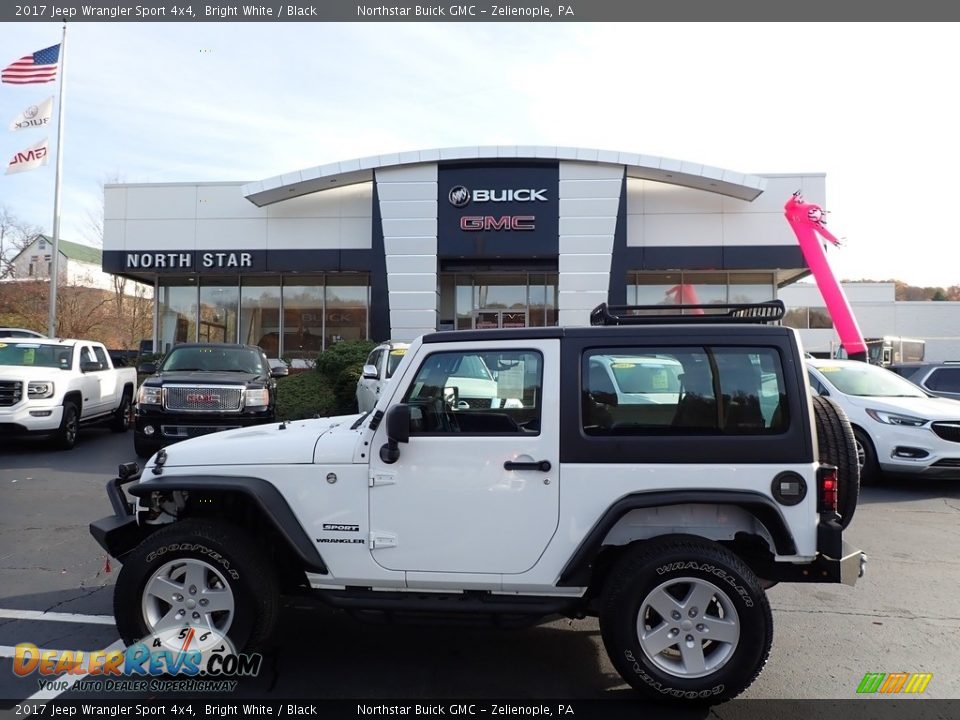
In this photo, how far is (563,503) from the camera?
10.8 ft

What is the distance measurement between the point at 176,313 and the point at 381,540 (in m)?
21.4

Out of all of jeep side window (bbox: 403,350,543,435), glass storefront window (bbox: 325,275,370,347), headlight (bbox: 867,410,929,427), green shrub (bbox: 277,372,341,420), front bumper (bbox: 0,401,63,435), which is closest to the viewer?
jeep side window (bbox: 403,350,543,435)

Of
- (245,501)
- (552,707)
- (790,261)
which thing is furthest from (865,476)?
(790,261)

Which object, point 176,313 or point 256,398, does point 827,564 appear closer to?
point 256,398

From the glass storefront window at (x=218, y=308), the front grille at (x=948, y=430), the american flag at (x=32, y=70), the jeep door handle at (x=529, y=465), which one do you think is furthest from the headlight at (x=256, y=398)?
the american flag at (x=32, y=70)

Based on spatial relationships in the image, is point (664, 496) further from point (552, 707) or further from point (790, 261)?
point (790, 261)

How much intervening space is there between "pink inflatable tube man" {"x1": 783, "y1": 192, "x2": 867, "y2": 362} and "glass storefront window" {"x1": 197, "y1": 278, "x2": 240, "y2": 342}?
57.6ft

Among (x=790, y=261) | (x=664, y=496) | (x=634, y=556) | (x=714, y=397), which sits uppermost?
(x=790, y=261)

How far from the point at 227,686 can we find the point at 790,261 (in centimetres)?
1871

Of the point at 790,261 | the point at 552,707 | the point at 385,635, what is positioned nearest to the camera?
the point at 552,707

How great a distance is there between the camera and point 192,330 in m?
22.1

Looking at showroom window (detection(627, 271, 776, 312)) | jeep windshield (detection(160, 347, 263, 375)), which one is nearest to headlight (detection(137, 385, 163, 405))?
jeep windshield (detection(160, 347, 263, 375))

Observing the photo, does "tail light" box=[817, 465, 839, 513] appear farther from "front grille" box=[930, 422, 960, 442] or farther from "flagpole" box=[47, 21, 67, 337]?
"flagpole" box=[47, 21, 67, 337]

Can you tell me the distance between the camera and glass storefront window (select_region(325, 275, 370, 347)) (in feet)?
70.9
